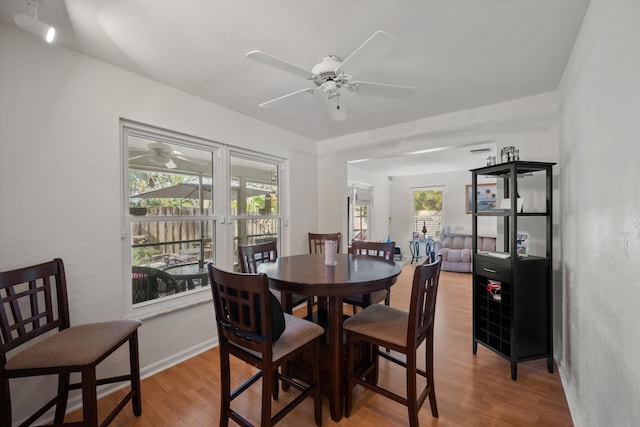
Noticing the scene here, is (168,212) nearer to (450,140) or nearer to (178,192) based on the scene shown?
(178,192)

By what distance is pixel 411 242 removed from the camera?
705 cm

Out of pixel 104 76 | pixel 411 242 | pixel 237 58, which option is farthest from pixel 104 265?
pixel 411 242

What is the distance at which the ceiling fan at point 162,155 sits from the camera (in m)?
2.38

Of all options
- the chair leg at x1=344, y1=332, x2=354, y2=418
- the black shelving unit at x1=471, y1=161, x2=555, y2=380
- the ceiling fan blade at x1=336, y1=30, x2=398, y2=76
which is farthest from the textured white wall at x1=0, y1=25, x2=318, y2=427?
the black shelving unit at x1=471, y1=161, x2=555, y2=380

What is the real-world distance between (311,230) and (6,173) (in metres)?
2.97

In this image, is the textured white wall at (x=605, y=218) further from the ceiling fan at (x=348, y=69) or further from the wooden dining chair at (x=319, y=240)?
the wooden dining chair at (x=319, y=240)

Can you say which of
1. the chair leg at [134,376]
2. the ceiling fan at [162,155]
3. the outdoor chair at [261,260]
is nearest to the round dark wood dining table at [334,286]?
the outdoor chair at [261,260]

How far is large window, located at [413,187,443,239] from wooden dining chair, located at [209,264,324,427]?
641cm

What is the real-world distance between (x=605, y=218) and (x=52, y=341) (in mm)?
2841

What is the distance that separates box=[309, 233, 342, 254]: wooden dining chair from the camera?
375cm

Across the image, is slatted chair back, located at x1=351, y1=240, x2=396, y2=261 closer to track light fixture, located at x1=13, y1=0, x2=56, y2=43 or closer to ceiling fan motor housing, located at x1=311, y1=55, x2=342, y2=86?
ceiling fan motor housing, located at x1=311, y1=55, x2=342, y2=86

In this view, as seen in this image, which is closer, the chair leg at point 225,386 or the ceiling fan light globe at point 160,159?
the chair leg at point 225,386

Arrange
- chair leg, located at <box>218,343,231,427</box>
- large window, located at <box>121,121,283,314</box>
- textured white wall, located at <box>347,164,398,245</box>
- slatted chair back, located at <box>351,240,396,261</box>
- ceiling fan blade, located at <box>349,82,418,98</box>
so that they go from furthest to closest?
textured white wall, located at <box>347,164,398,245</box> < slatted chair back, located at <box>351,240,396,261</box> < large window, located at <box>121,121,283,314</box> < ceiling fan blade, located at <box>349,82,418,98</box> < chair leg, located at <box>218,343,231,427</box>

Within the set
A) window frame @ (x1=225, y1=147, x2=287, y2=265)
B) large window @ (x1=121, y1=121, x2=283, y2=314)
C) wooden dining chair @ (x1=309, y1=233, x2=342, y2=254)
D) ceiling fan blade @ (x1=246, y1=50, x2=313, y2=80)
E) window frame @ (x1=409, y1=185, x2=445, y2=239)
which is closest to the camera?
ceiling fan blade @ (x1=246, y1=50, x2=313, y2=80)
